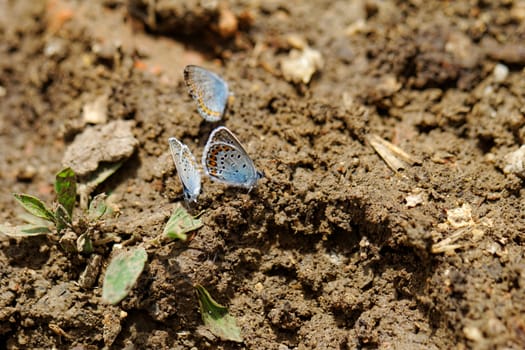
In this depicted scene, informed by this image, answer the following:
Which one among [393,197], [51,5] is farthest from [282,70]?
[51,5]

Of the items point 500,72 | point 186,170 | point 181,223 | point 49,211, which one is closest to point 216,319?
point 181,223

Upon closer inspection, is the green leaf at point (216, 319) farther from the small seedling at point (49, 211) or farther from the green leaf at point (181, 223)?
the small seedling at point (49, 211)

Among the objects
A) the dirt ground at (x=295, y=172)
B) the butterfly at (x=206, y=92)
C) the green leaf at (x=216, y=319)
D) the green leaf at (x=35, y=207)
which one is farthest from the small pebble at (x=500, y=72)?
the green leaf at (x=35, y=207)

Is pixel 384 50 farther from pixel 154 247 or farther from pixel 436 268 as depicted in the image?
pixel 154 247

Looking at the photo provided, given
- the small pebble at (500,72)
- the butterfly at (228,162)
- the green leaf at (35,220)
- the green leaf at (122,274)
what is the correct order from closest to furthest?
the green leaf at (122,274)
the butterfly at (228,162)
the green leaf at (35,220)
the small pebble at (500,72)

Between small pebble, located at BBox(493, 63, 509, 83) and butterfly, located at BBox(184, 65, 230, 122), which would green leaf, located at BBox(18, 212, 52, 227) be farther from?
small pebble, located at BBox(493, 63, 509, 83)
